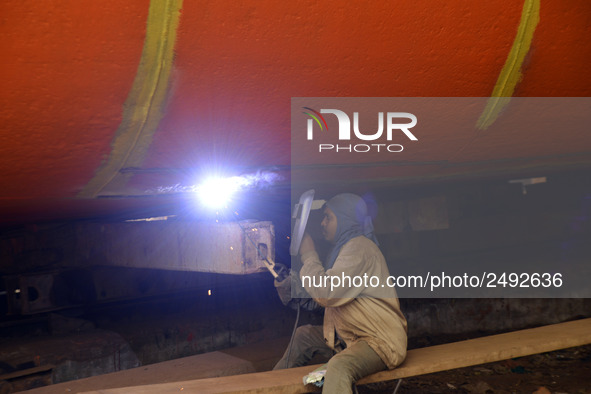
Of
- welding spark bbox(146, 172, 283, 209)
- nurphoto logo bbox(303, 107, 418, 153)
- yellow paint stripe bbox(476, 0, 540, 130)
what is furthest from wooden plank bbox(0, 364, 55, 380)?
yellow paint stripe bbox(476, 0, 540, 130)

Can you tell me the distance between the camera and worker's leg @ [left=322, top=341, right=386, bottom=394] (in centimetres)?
310

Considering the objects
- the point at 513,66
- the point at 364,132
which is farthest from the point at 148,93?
the point at 513,66

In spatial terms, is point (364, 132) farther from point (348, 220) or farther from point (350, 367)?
point (350, 367)

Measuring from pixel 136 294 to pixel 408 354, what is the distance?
150 inches

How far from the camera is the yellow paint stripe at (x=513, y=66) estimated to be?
85.1 inches

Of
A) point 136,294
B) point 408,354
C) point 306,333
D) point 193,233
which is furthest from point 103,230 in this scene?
point 408,354

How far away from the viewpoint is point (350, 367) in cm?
324

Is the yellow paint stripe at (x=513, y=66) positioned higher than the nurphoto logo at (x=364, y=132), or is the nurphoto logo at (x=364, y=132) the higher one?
the yellow paint stripe at (x=513, y=66)

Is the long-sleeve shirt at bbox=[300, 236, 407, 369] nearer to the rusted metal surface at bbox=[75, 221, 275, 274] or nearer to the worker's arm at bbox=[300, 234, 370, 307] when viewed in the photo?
the worker's arm at bbox=[300, 234, 370, 307]

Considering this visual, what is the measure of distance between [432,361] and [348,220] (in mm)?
1210

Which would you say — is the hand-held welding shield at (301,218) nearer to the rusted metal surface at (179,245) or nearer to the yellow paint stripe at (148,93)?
the rusted metal surface at (179,245)

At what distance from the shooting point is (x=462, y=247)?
26.8ft

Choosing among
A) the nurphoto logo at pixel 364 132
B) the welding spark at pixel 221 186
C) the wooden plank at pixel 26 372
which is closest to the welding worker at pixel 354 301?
the nurphoto logo at pixel 364 132

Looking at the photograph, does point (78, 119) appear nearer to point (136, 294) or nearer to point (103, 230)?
point (103, 230)
